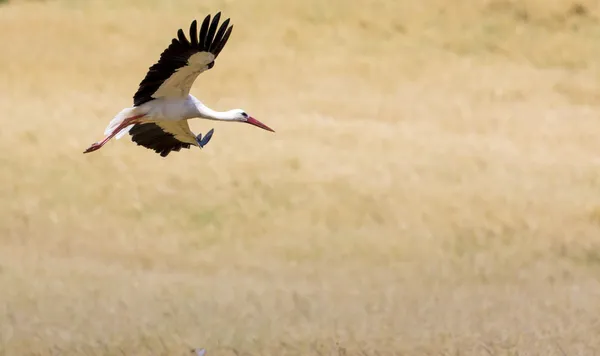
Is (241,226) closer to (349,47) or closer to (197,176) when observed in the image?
(197,176)

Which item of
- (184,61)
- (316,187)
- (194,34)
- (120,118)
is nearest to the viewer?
(194,34)

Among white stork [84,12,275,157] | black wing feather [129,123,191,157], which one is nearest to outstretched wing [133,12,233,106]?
white stork [84,12,275,157]

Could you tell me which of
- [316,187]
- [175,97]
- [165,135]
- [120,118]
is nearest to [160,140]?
[165,135]

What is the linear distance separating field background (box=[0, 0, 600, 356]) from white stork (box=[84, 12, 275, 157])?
1.56m

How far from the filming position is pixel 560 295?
11.3m

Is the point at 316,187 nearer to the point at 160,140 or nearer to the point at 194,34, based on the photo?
the point at 160,140

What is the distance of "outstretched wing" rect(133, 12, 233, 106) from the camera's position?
7133 millimetres

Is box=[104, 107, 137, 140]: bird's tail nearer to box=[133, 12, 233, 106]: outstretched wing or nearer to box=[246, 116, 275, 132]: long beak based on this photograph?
box=[133, 12, 233, 106]: outstretched wing

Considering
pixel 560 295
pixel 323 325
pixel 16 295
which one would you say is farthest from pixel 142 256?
pixel 560 295

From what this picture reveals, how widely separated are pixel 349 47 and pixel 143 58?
3083 mm

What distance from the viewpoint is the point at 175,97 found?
7742 millimetres

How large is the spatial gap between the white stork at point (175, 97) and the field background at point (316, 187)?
5.13 ft

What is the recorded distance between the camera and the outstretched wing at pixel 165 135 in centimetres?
824

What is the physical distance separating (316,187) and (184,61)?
Result: 6.74 meters
